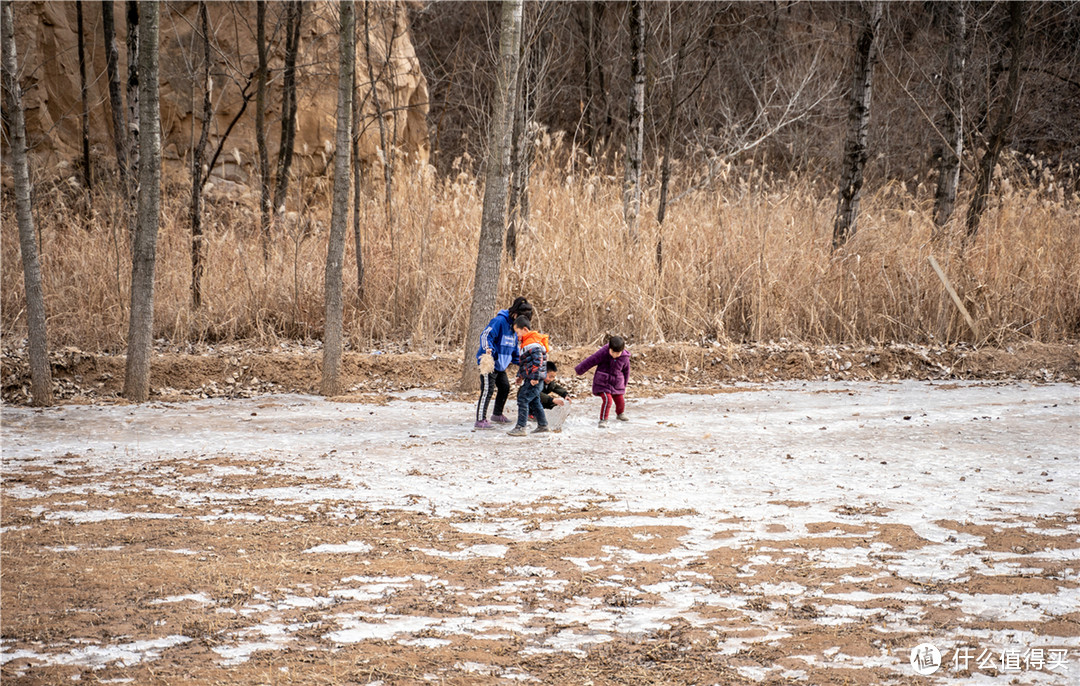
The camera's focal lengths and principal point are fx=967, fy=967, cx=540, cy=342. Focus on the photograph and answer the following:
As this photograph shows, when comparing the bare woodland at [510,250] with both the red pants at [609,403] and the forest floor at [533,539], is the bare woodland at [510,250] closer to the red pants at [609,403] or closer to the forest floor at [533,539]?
the forest floor at [533,539]

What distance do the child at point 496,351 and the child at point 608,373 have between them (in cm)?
68

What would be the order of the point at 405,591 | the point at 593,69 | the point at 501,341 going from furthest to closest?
the point at 593,69, the point at 501,341, the point at 405,591

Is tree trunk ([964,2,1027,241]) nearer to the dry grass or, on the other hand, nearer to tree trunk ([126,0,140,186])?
the dry grass

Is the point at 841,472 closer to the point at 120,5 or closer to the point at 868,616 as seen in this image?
the point at 868,616

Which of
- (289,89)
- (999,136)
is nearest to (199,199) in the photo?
(289,89)

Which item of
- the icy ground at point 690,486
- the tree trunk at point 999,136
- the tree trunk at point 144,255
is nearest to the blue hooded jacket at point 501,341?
the icy ground at point 690,486

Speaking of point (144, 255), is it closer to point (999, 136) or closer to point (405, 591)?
point (405, 591)

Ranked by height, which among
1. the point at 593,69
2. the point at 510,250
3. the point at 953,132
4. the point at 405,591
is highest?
the point at 593,69

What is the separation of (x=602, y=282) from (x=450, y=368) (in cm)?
231

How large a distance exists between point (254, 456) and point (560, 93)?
21432 mm

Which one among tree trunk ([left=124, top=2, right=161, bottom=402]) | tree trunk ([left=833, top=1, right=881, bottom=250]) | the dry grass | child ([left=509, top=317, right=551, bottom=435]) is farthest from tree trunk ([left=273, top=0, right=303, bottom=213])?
tree trunk ([left=833, top=1, right=881, bottom=250])

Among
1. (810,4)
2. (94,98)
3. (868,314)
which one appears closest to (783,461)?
(868,314)

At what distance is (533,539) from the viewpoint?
5.71 meters

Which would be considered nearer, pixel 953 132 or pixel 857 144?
pixel 857 144
